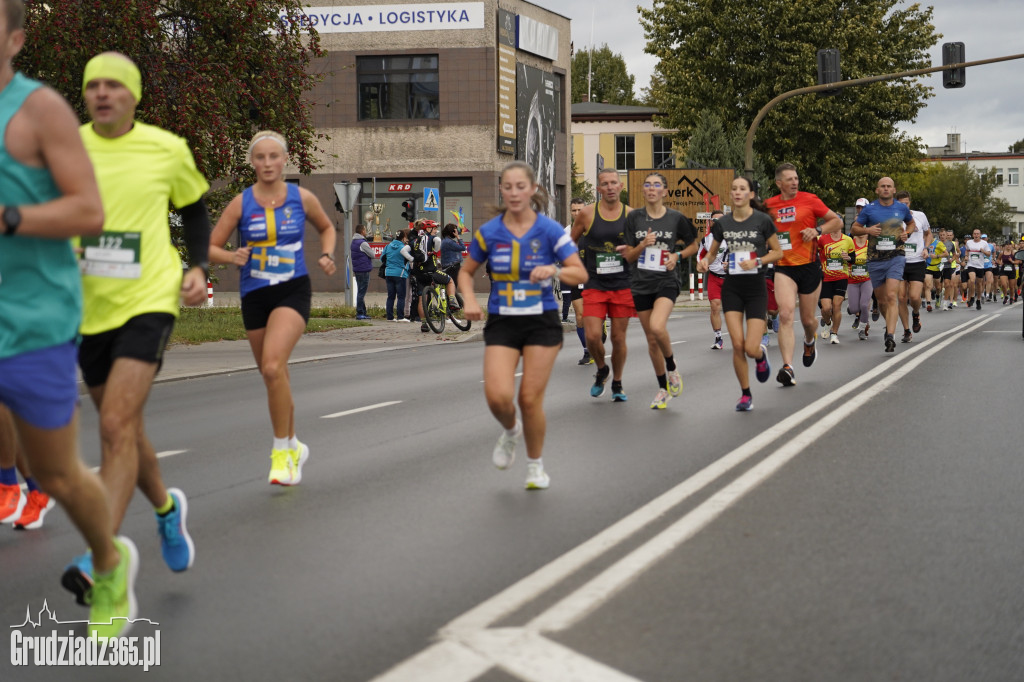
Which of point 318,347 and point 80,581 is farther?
point 318,347

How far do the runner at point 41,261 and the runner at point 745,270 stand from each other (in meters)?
7.87

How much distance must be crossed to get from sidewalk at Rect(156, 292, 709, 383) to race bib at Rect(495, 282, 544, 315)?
8594mm

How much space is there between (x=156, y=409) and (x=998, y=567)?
8.68 m

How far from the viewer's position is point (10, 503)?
6.91 m

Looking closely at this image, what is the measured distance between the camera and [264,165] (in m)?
7.75

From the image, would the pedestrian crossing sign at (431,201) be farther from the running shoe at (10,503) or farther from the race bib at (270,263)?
the running shoe at (10,503)

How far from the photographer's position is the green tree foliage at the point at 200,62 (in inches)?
727

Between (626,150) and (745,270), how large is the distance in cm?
6560

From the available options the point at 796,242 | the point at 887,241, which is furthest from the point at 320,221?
the point at 887,241

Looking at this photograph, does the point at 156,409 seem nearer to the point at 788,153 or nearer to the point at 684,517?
the point at 684,517

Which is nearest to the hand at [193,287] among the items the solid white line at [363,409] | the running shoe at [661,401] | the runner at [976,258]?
the solid white line at [363,409]

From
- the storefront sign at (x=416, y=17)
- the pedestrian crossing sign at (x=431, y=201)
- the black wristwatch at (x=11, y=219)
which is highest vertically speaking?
the storefront sign at (x=416, y=17)

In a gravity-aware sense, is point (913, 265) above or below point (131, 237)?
below

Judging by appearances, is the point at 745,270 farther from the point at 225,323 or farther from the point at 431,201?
the point at 431,201
